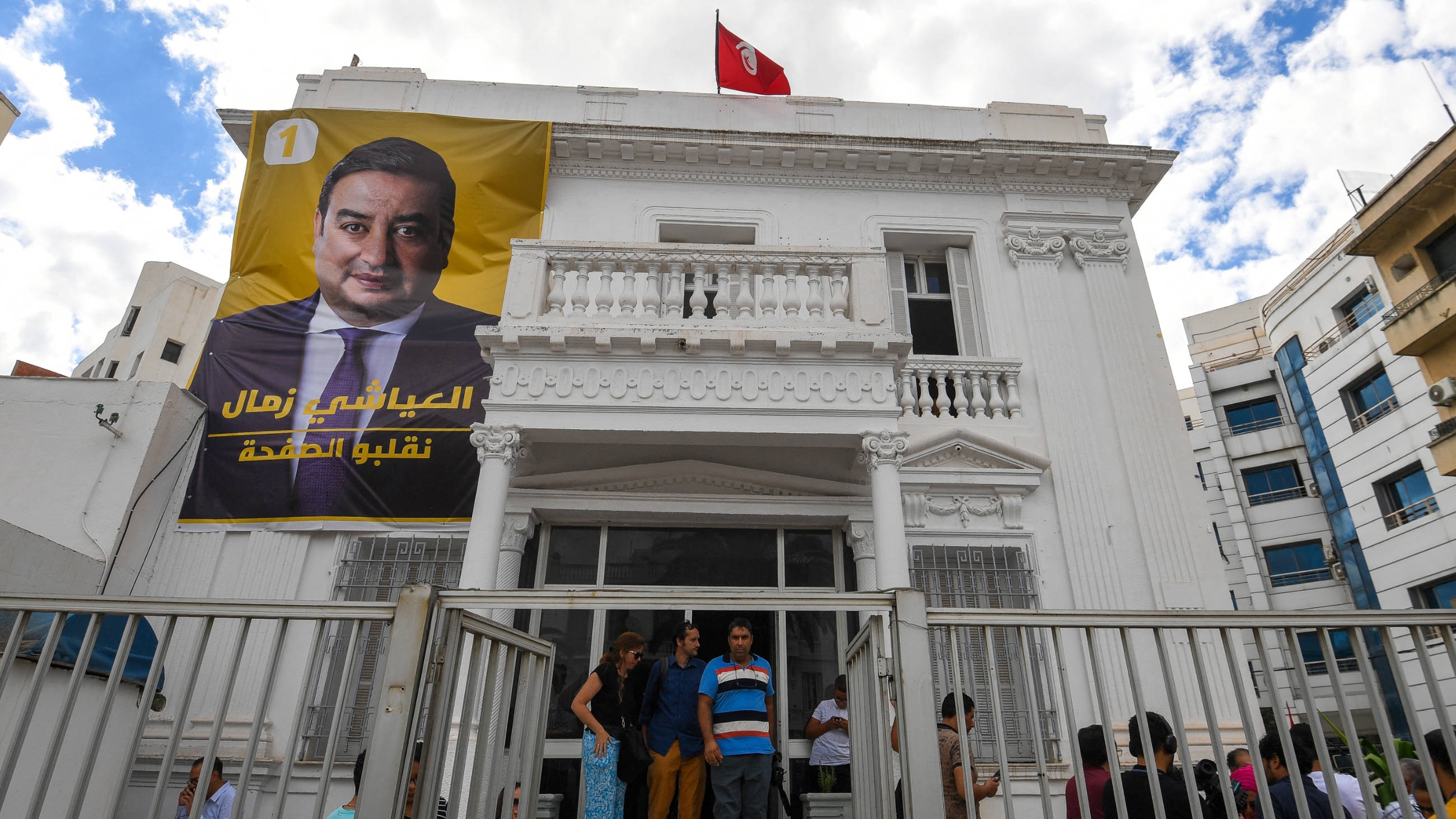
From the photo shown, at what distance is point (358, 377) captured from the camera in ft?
31.2

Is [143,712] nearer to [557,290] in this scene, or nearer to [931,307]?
[557,290]

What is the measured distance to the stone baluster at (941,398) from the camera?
9.41 metres

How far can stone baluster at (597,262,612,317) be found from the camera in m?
7.95

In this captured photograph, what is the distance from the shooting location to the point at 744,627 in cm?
520

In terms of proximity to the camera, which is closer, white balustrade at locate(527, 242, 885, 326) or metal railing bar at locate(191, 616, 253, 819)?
metal railing bar at locate(191, 616, 253, 819)

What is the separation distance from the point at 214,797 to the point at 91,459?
427cm

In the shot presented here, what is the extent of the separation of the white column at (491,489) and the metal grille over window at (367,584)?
1.27m

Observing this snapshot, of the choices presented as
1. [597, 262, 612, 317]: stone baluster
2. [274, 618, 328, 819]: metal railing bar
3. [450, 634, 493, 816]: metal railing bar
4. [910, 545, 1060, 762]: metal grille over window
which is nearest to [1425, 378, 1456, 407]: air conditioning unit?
[910, 545, 1060, 762]: metal grille over window

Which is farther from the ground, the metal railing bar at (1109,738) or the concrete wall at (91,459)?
the concrete wall at (91,459)

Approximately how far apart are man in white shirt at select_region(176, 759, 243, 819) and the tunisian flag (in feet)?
33.3

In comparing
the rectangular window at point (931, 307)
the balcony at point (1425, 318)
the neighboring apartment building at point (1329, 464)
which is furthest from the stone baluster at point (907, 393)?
the neighboring apartment building at point (1329, 464)

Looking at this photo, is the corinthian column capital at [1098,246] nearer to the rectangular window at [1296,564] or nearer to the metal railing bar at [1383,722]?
the metal railing bar at [1383,722]

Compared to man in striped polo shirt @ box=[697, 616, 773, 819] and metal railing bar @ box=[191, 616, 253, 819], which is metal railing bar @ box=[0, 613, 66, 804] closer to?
metal railing bar @ box=[191, 616, 253, 819]

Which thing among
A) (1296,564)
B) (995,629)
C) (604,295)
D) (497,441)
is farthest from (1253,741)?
(1296,564)
